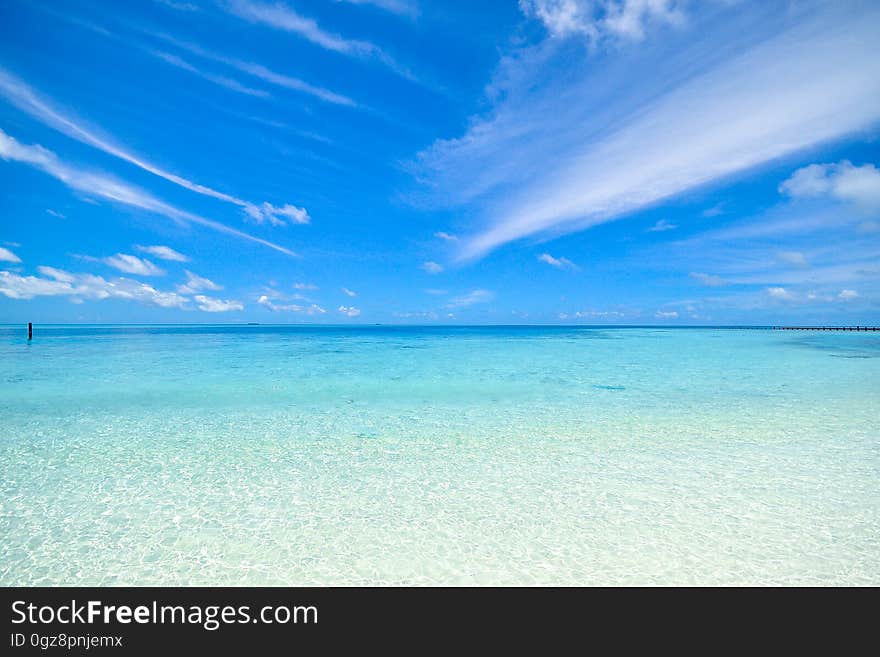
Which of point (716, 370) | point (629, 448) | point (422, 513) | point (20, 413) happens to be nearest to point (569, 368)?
point (716, 370)

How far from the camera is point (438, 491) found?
5.59 m

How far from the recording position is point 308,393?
42.3 feet

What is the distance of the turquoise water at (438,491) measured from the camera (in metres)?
3.86

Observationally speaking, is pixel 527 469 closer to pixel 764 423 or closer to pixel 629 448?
pixel 629 448

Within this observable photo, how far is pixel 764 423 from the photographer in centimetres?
900

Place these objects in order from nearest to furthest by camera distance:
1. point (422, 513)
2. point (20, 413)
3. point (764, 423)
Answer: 1. point (422, 513)
2. point (764, 423)
3. point (20, 413)

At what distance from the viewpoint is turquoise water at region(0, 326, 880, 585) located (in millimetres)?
3855
